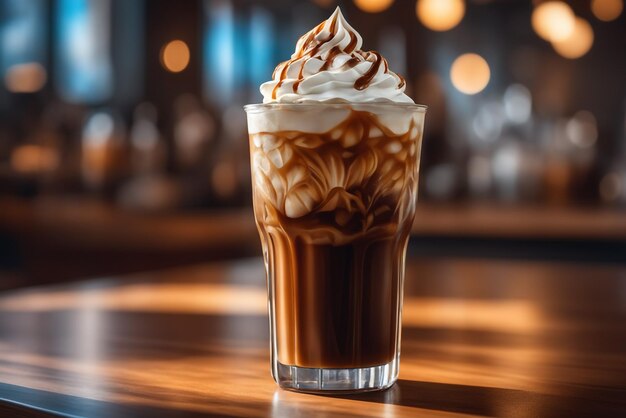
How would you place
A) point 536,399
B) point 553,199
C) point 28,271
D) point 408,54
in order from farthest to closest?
point 408,54 < point 553,199 < point 28,271 < point 536,399

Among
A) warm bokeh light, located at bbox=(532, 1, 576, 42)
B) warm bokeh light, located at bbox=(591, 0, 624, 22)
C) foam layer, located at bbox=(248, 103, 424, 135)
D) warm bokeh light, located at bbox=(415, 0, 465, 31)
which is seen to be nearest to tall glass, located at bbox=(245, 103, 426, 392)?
foam layer, located at bbox=(248, 103, 424, 135)

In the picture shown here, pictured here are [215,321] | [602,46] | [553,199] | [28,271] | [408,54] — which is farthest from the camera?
[408,54]

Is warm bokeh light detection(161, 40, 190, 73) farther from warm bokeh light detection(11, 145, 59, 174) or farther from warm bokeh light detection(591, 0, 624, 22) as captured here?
warm bokeh light detection(591, 0, 624, 22)

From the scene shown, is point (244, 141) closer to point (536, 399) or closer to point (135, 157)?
point (135, 157)

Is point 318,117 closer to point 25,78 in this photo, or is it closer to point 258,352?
point 258,352

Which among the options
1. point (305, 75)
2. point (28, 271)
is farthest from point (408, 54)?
point (305, 75)

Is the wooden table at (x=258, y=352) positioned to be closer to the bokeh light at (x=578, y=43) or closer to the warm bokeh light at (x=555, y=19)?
the warm bokeh light at (x=555, y=19)
